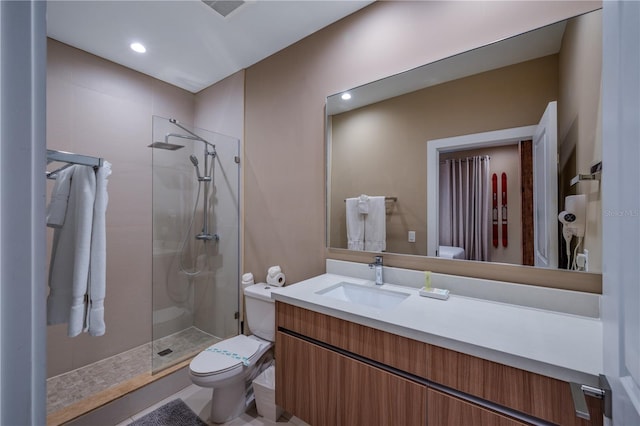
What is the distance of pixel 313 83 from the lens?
1.99 meters

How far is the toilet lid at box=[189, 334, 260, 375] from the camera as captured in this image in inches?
Answer: 61.7

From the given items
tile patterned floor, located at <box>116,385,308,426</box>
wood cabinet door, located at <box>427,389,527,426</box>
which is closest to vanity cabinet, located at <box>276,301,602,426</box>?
wood cabinet door, located at <box>427,389,527,426</box>

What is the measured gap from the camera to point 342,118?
1.84 m

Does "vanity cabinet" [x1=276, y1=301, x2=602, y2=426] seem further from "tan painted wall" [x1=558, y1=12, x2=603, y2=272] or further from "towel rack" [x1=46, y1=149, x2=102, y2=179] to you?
"towel rack" [x1=46, y1=149, x2=102, y2=179]

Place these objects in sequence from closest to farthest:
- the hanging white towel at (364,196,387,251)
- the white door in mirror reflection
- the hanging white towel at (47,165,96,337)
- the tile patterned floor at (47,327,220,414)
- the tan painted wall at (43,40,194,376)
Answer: the hanging white towel at (47,165,96,337) < the white door in mirror reflection < the hanging white towel at (364,196,387,251) < the tile patterned floor at (47,327,220,414) < the tan painted wall at (43,40,194,376)

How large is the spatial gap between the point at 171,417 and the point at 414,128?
237cm

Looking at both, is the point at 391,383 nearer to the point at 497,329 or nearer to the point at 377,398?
the point at 377,398

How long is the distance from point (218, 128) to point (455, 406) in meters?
2.72

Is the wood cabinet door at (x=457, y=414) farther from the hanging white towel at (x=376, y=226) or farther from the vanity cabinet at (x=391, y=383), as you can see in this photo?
the hanging white towel at (x=376, y=226)

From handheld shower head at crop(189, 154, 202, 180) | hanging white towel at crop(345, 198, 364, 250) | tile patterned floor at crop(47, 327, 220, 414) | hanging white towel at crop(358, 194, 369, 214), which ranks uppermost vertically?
handheld shower head at crop(189, 154, 202, 180)

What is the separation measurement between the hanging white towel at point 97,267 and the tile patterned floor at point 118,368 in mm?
1313

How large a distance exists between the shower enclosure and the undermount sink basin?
1.18 meters

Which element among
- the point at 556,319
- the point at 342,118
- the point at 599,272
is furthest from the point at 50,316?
the point at 599,272

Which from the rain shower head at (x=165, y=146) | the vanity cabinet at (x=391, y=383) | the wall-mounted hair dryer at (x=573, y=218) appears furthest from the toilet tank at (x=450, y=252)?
the rain shower head at (x=165, y=146)
